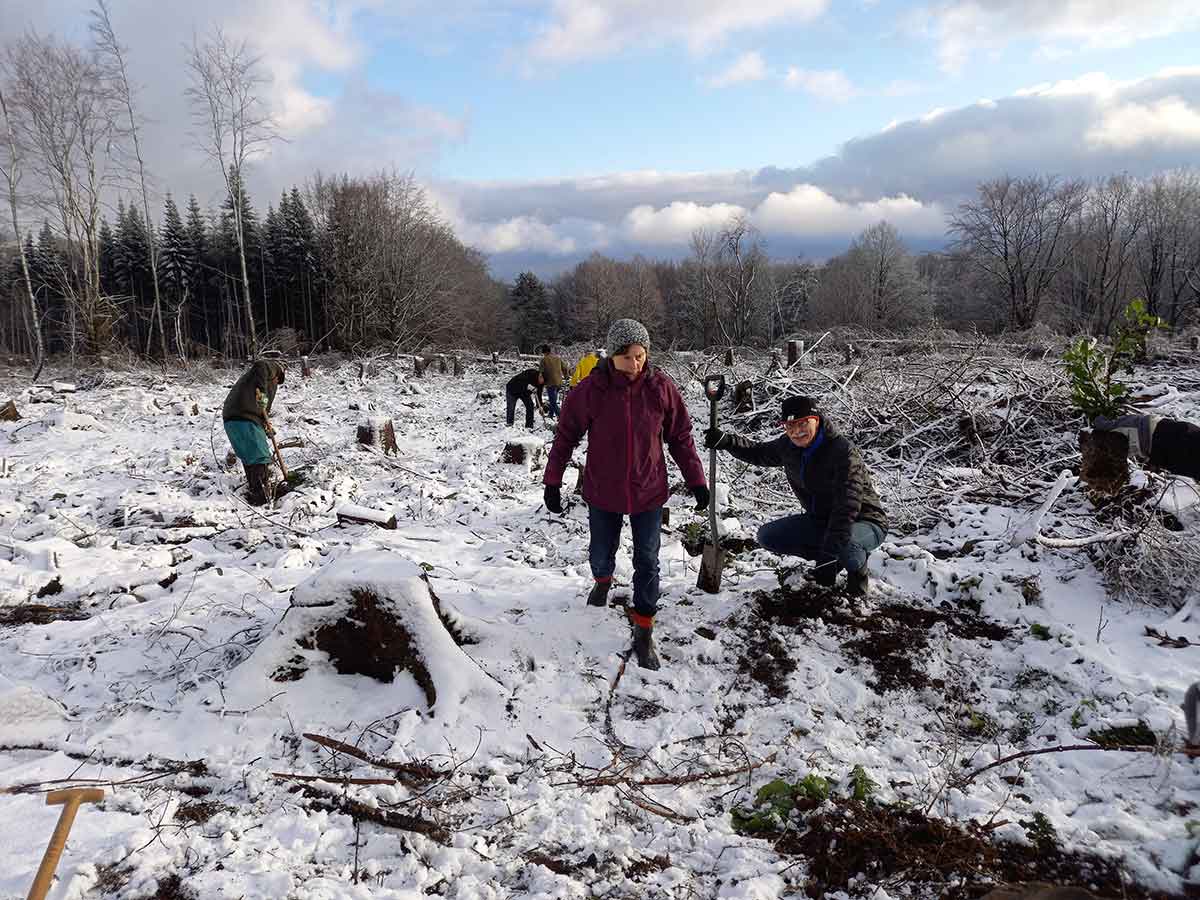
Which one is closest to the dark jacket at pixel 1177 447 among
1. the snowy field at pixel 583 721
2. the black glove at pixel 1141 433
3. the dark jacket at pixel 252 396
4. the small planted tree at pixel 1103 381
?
the black glove at pixel 1141 433

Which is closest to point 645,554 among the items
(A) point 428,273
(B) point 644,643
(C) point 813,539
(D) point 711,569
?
(B) point 644,643

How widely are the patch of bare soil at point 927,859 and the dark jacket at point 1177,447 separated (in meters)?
1.62

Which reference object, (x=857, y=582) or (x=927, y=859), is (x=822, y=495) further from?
(x=927, y=859)

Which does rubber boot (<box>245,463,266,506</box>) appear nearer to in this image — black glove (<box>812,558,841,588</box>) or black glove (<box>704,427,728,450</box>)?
black glove (<box>704,427,728,450</box>)

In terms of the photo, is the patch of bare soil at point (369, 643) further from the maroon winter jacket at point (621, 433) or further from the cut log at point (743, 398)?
the cut log at point (743, 398)

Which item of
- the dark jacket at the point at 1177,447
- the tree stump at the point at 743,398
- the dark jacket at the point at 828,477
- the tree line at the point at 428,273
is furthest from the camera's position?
the tree line at the point at 428,273

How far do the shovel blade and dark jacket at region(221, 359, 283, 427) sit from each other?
5.17 meters

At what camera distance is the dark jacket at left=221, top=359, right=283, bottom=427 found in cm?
643

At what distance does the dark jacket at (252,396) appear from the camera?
6.43 m

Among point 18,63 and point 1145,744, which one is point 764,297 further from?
point 1145,744

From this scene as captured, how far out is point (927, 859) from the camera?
2207 millimetres

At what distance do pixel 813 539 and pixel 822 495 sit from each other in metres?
0.31

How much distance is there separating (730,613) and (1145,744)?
2.07 meters

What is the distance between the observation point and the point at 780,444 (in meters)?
4.09
